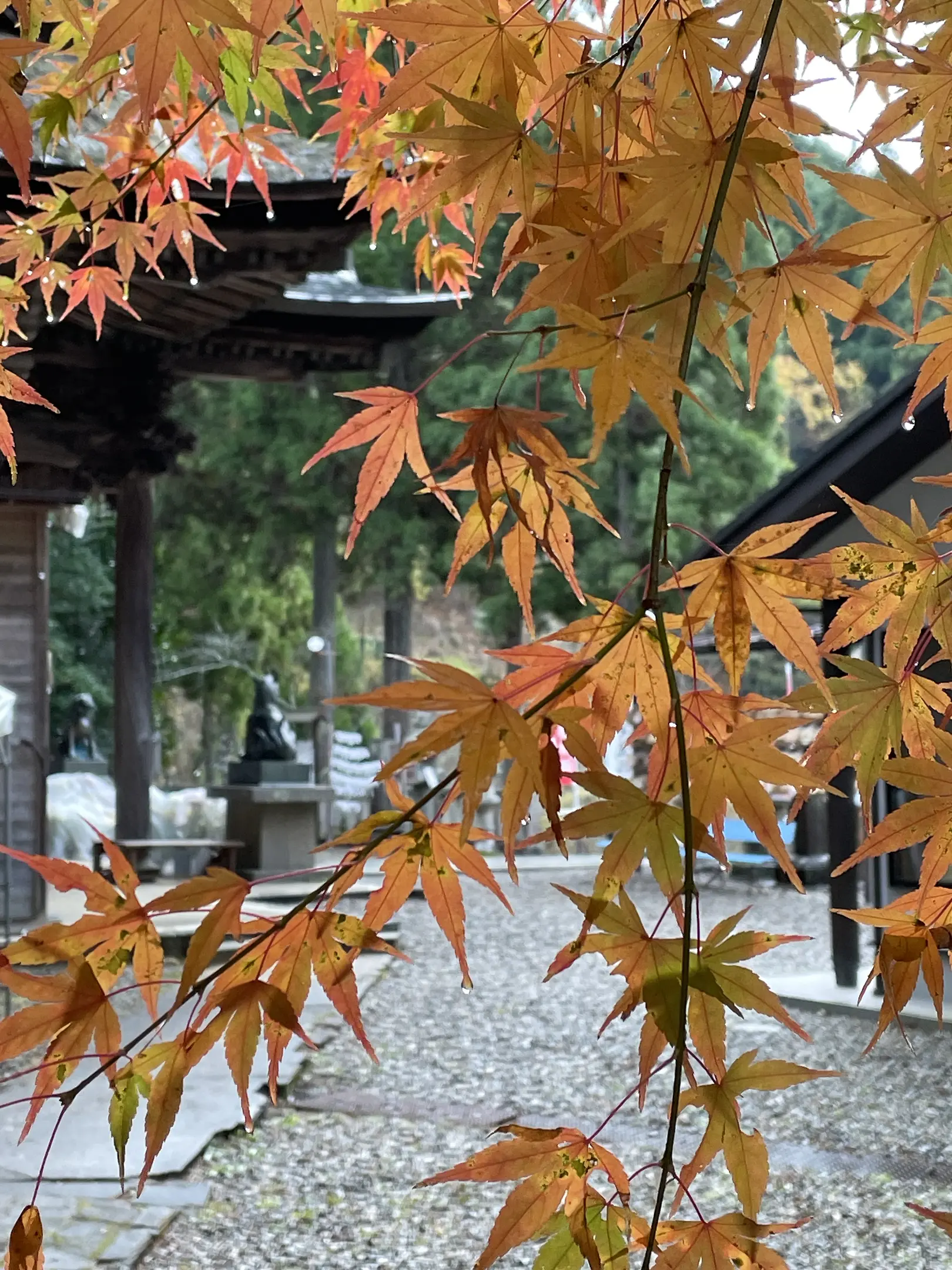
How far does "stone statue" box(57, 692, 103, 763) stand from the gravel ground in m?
8.49

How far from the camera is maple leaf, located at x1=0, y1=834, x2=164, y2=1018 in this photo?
0.71 meters

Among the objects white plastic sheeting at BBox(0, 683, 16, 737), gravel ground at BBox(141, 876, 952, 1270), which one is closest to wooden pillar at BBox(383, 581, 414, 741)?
gravel ground at BBox(141, 876, 952, 1270)

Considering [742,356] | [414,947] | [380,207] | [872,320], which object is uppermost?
[742,356]

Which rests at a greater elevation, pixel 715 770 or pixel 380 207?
pixel 380 207

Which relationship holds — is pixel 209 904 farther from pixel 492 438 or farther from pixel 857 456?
pixel 857 456

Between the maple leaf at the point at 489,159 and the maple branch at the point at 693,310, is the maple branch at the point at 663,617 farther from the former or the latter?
the maple leaf at the point at 489,159

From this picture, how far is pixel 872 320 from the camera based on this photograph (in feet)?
2.49

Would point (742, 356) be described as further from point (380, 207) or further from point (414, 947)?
point (380, 207)

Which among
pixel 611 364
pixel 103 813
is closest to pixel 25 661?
pixel 103 813

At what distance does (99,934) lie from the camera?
0.74 meters

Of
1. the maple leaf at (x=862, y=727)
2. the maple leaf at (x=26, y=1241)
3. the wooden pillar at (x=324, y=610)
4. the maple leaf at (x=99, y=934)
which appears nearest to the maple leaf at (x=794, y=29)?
the maple leaf at (x=862, y=727)

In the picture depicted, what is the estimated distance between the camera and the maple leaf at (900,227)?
0.73 metres

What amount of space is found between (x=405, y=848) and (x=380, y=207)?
1.24 m

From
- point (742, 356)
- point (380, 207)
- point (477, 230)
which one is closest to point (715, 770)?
point (477, 230)
